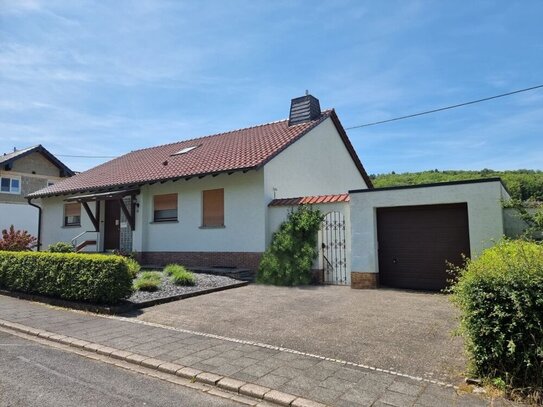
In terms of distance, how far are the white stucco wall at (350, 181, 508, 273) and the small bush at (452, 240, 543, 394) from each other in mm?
4702

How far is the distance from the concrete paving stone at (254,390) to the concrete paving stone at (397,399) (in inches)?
48.0

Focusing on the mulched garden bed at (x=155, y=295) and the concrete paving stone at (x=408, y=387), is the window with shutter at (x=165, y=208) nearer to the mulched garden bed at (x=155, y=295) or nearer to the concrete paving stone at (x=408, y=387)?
the mulched garden bed at (x=155, y=295)

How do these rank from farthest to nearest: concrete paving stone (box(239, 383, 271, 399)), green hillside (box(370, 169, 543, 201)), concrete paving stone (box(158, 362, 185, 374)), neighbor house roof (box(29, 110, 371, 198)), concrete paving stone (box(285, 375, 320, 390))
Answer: green hillside (box(370, 169, 543, 201)), neighbor house roof (box(29, 110, 371, 198)), concrete paving stone (box(158, 362, 185, 374)), concrete paving stone (box(285, 375, 320, 390)), concrete paving stone (box(239, 383, 271, 399))

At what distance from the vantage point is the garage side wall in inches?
371

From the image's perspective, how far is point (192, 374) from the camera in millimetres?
4785

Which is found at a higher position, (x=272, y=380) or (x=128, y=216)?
(x=128, y=216)

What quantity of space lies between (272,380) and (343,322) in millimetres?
2913

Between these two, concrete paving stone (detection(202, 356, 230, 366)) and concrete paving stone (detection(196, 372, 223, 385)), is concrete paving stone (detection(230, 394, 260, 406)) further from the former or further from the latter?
concrete paving stone (detection(202, 356, 230, 366))

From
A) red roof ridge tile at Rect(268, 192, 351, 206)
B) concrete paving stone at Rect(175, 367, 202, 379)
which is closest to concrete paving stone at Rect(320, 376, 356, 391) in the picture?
concrete paving stone at Rect(175, 367, 202, 379)

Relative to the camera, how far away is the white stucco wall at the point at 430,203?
30.9 ft

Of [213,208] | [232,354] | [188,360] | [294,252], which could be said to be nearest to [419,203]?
[294,252]

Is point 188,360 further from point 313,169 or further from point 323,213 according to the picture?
point 313,169

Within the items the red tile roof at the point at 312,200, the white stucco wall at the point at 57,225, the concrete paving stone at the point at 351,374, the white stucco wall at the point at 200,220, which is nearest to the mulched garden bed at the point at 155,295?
the white stucco wall at the point at 200,220

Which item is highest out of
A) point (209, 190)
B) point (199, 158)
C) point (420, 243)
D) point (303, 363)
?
point (199, 158)
